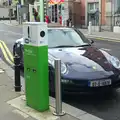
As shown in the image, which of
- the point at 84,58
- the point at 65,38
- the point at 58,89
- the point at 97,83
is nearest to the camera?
the point at 58,89

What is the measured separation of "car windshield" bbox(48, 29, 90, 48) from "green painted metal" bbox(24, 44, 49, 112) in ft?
7.76

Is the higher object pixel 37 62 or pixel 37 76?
pixel 37 62

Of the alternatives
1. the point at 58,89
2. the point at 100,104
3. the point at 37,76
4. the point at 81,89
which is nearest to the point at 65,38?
the point at 81,89

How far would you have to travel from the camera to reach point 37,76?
568 cm

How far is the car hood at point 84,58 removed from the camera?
6.80 m

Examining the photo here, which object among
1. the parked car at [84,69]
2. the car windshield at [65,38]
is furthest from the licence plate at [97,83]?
the car windshield at [65,38]

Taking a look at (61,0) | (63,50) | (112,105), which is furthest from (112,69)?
(61,0)

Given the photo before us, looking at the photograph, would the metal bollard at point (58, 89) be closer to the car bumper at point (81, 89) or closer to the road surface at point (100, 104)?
the road surface at point (100, 104)

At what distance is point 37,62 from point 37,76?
0.77ft

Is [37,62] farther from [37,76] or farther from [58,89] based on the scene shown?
[58,89]

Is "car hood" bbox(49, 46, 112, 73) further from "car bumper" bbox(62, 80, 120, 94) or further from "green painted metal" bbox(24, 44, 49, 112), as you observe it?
→ "green painted metal" bbox(24, 44, 49, 112)

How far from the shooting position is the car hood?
22.3ft

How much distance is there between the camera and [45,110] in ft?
19.2

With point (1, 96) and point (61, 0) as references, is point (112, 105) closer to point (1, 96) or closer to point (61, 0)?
point (1, 96)
